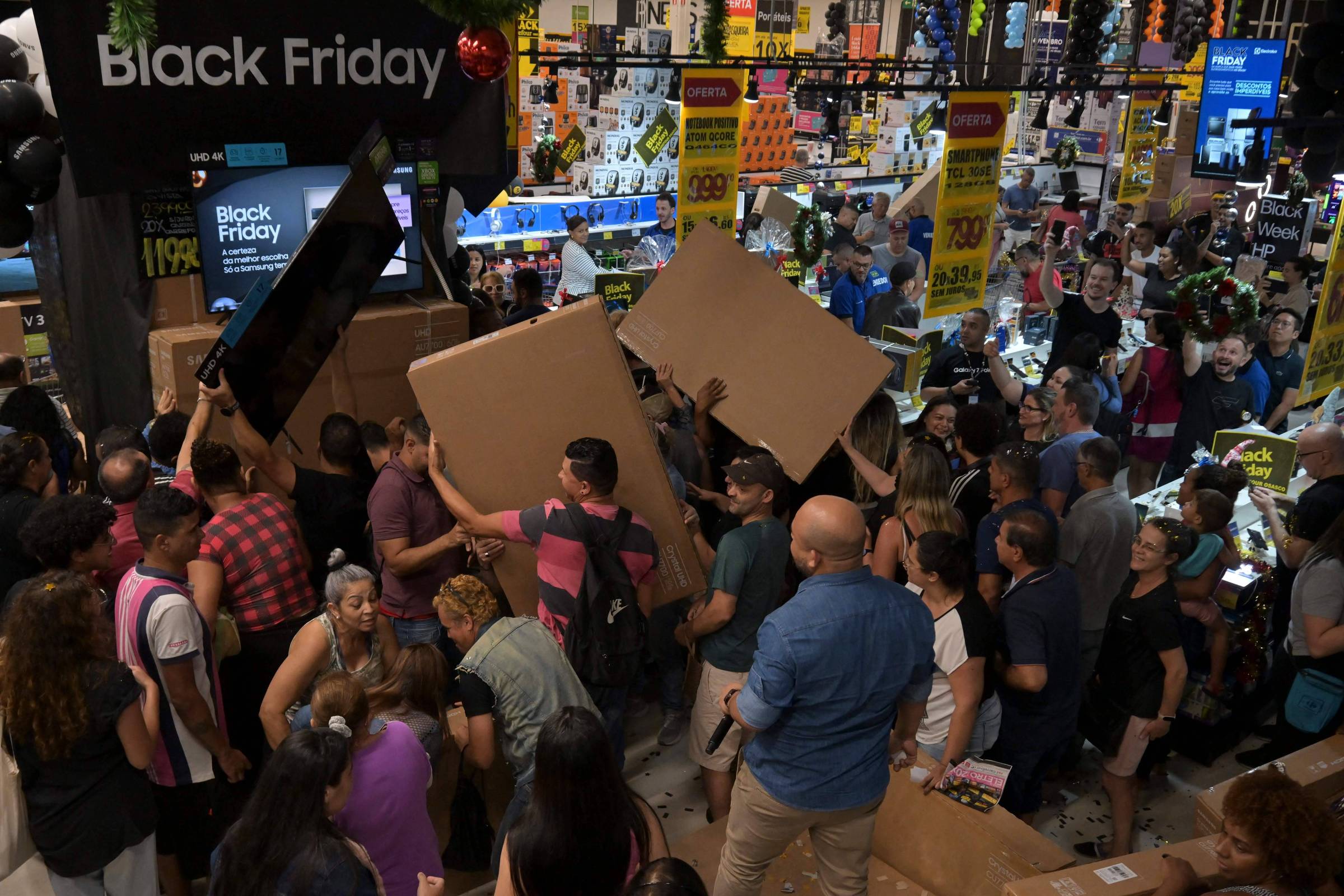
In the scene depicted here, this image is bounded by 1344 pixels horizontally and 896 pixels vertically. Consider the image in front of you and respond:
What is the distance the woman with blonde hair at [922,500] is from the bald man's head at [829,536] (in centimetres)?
123

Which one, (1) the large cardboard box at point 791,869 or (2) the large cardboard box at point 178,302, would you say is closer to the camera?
(1) the large cardboard box at point 791,869

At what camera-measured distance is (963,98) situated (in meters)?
6.79

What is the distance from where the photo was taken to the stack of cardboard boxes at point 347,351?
5160mm

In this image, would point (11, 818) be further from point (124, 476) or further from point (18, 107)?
point (18, 107)

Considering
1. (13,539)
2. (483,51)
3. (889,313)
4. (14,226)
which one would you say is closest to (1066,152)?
(889,313)

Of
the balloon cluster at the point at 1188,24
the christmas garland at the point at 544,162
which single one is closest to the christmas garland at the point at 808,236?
the christmas garland at the point at 544,162

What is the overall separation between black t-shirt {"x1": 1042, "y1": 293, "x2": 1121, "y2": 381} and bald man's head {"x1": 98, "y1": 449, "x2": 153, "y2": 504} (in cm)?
543

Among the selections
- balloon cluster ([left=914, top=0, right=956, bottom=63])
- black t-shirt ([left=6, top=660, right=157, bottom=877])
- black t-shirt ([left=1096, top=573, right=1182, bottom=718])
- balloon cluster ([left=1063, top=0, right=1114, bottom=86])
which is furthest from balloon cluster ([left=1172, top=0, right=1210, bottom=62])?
black t-shirt ([left=6, top=660, right=157, bottom=877])

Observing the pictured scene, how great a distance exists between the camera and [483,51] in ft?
15.9

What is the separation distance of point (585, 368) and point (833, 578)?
51.6 inches

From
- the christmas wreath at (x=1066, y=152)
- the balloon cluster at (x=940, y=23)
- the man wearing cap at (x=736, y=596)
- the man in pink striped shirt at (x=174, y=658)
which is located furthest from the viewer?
the christmas wreath at (x=1066, y=152)

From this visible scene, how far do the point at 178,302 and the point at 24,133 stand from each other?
41.4 inches

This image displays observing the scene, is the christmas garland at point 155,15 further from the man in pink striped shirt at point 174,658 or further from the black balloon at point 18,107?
the man in pink striped shirt at point 174,658

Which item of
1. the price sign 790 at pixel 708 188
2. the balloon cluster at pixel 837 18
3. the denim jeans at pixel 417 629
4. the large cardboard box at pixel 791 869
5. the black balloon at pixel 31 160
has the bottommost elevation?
the large cardboard box at pixel 791 869
